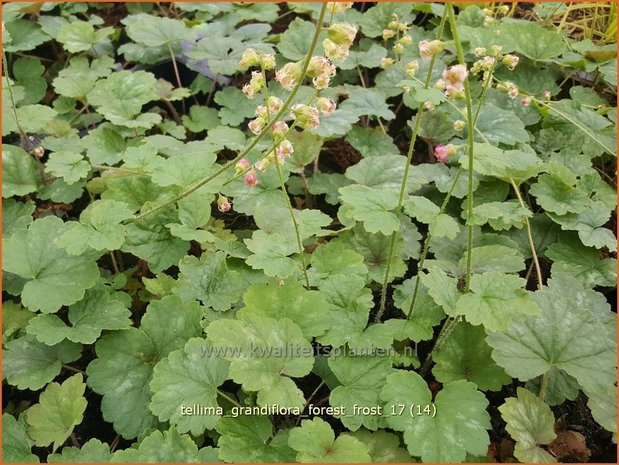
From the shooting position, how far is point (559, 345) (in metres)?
1.70

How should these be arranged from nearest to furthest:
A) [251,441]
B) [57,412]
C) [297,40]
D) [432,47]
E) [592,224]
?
[432,47], [251,441], [57,412], [592,224], [297,40]

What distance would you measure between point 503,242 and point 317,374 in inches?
36.8

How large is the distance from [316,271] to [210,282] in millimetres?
387

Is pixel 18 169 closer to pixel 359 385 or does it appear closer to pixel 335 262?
pixel 335 262

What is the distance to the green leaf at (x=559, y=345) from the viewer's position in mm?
1622

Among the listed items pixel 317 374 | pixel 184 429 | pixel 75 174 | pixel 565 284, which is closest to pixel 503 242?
pixel 565 284

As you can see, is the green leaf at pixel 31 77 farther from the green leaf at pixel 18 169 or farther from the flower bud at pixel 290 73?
the flower bud at pixel 290 73

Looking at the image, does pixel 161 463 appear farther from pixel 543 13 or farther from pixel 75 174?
pixel 543 13

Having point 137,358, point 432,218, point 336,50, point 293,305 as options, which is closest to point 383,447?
point 293,305

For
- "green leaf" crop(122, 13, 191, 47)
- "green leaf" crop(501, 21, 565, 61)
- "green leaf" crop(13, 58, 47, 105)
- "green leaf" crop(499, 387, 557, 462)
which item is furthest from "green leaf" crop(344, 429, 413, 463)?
"green leaf" crop(13, 58, 47, 105)

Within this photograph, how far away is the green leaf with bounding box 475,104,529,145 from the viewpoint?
245cm

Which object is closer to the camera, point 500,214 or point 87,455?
point 87,455

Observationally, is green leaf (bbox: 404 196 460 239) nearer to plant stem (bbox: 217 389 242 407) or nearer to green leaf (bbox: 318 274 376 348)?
green leaf (bbox: 318 274 376 348)

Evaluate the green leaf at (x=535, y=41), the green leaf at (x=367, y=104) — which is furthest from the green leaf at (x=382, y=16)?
the green leaf at (x=367, y=104)
